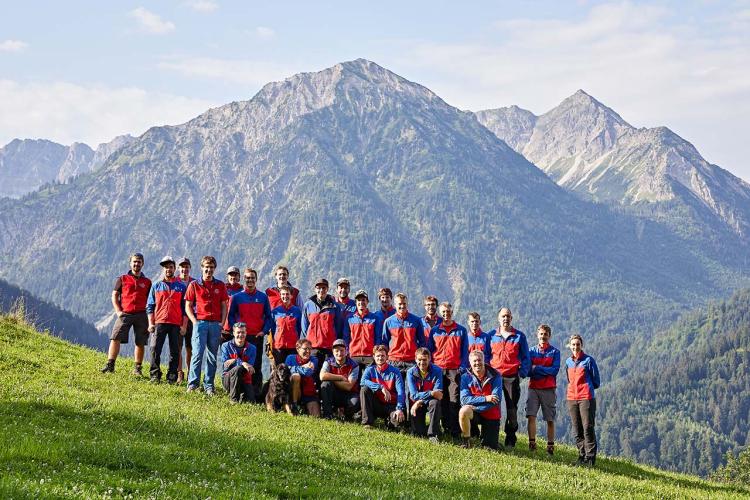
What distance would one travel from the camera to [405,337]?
69.6 ft

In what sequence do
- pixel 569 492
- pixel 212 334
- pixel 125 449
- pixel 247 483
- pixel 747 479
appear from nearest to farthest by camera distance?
1. pixel 247 483
2. pixel 125 449
3. pixel 569 492
4. pixel 212 334
5. pixel 747 479

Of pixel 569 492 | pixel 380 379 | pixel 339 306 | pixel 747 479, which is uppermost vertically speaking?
pixel 339 306

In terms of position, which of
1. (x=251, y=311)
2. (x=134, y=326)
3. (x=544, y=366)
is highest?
(x=251, y=311)

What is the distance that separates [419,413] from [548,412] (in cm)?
404

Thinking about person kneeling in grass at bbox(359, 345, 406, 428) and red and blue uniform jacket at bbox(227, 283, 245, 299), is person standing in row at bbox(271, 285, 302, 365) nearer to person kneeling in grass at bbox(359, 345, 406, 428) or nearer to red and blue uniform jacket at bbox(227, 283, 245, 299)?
red and blue uniform jacket at bbox(227, 283, 245, 299)

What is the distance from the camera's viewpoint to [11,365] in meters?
20.0

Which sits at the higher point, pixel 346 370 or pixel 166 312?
pixel 166 312

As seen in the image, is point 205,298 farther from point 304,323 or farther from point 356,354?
point 356,354

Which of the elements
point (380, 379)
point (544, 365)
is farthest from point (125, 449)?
point (544, 365)

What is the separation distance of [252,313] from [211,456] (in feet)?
27.6

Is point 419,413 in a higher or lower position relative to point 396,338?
lower

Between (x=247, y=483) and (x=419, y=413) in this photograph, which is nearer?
(x=247, y=483)

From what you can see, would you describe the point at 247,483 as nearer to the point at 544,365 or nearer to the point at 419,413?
the point at 419,413

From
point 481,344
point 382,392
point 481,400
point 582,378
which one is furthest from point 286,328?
point 582,378
